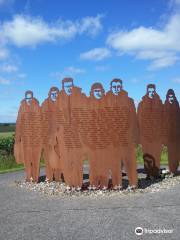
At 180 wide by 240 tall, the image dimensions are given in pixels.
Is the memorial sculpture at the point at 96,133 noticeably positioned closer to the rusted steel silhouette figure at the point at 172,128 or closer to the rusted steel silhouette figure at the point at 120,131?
the rusted steel silhouette figure at the point at 120,131

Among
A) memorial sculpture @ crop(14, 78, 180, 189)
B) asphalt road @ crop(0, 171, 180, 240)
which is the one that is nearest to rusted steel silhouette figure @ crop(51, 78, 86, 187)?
memorial sculpture @ crop(14, 78, 180, 189)

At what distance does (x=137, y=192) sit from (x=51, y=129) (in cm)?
312

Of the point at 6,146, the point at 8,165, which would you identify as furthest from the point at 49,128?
the point at 6,146

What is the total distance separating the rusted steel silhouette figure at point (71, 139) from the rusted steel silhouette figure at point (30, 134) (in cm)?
161

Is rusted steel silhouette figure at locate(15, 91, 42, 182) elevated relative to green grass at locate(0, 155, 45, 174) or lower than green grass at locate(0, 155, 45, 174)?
elevated

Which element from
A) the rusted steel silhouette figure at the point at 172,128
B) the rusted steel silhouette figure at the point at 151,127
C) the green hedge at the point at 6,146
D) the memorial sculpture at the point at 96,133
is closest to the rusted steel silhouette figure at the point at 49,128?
the memorial sculpture at the point at 96,133

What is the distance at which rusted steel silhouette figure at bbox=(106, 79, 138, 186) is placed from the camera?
11406 mm

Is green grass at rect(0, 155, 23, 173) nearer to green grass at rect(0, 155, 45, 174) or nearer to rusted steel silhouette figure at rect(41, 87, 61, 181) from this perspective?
green grass at rect(0, 155, 45, 174)

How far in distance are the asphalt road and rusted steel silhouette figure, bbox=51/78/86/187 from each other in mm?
1023

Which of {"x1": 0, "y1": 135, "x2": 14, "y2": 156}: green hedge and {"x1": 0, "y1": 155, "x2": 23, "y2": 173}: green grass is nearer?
{"x1": 0, "y1": 155, "x2": 23, "y2": 173}: green grass

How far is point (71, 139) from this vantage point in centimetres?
1159

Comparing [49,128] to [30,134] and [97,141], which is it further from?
[97,141]

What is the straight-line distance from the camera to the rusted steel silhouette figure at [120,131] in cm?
1141

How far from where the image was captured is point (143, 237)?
6973 millimetres
